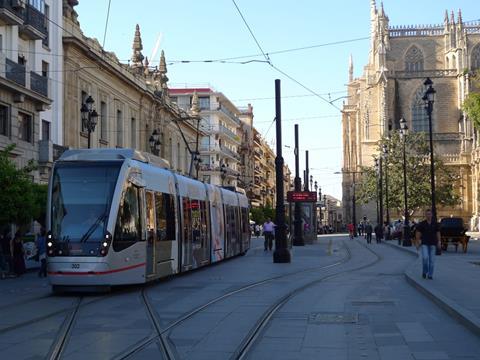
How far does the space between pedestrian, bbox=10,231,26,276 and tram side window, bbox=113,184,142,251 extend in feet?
24.8

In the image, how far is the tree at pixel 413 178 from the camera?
246 ft

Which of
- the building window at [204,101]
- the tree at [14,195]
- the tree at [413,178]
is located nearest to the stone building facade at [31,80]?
the tree at [14,195]

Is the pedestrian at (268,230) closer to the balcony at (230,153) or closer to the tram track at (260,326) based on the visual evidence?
the tram track at (260,326)

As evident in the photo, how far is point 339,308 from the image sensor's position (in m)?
13.7

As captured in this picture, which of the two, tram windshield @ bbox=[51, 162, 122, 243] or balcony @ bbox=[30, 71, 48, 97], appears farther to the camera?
balcony @ bbox=[30, 71, 48, 97]

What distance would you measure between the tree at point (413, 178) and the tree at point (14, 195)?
53.7 meters

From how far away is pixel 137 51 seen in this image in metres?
61.7

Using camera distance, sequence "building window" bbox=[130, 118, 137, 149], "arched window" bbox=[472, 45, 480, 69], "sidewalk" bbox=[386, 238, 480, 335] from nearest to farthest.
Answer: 1. "sidewalk" bbox=[386, 238, 480, 335]
2. "building window" bbox=[130, 118, 137, 149]
3. "arched window" bbox=[472, 45, 480, 69]

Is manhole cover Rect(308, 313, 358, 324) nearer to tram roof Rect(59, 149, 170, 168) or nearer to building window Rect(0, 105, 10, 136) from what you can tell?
tram roof Rect(59, 149, 170, 168)

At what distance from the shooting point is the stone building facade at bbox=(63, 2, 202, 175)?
4119cm

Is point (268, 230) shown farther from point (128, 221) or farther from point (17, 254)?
point (128, 221)

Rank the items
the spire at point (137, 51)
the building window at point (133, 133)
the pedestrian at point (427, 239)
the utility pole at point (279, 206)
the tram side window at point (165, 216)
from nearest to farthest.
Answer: the pedestrian at point (427, 239), the tram side window at point (165, 216), the utility pole at point (279, 206), the building window at point (133, 133), the spire at point (137, 51)

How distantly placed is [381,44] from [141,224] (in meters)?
82.6

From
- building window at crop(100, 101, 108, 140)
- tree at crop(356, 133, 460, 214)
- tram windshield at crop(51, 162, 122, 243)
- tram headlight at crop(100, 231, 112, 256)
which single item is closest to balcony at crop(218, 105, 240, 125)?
tree at crop(356, 133, 460, 214)
